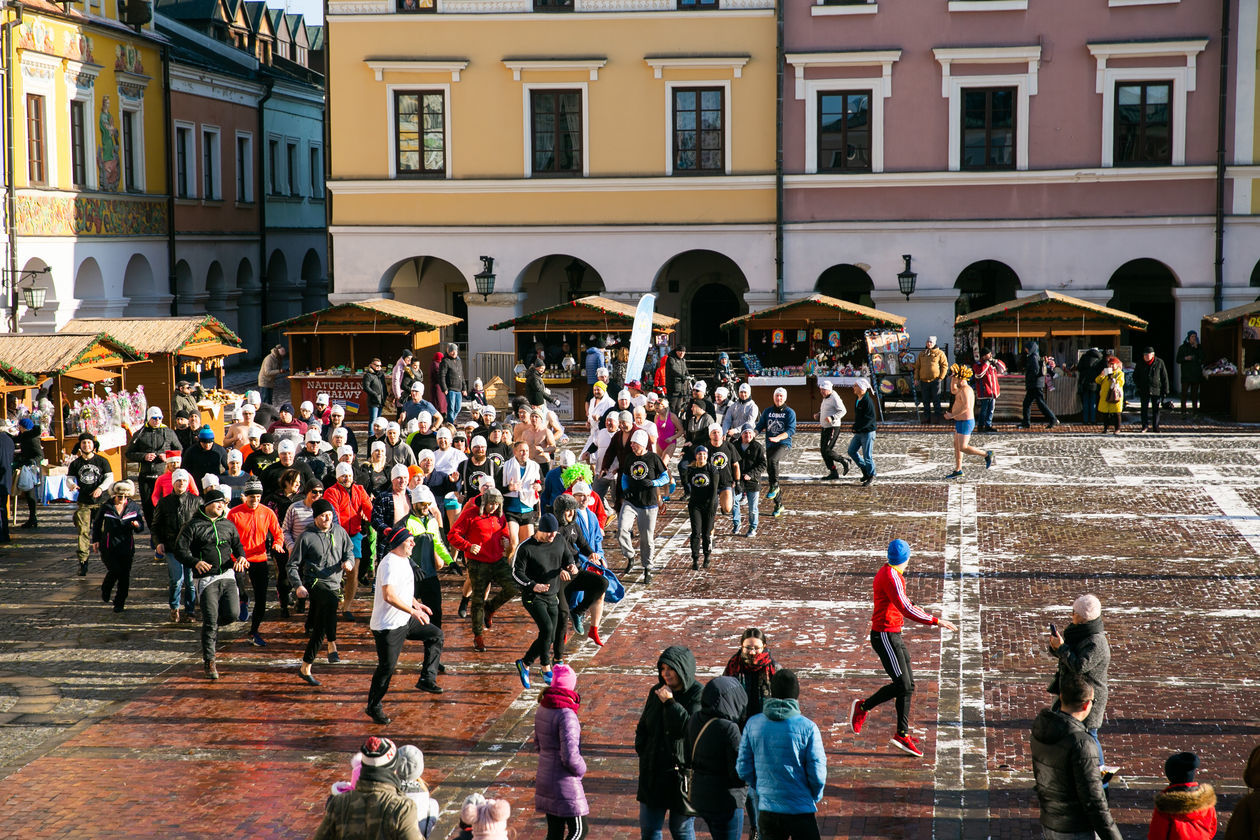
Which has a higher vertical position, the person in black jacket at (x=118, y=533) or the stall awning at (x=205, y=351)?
the stall awning at (x=205, y=351)

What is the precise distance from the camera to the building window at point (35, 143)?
32625mm

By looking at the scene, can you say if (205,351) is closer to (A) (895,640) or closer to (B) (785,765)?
(A) (895,640)

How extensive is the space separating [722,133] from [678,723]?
27.0m

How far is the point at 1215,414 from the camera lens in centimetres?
2933

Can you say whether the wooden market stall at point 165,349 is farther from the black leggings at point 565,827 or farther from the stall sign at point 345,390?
the black leggings at point 565,827

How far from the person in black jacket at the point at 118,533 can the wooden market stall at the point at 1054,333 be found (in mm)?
18888

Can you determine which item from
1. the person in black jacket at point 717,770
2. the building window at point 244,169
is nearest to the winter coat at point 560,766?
the person in black jacket at point 717,770

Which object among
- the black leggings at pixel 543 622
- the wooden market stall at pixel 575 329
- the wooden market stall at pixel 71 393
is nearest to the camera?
the black leggings at pixel 543 622

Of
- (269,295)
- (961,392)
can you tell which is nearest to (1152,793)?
(961,392)

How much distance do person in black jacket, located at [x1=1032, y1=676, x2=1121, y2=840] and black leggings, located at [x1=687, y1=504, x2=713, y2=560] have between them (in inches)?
338

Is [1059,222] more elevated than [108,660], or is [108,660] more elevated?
[1059,222]

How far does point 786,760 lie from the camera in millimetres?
7824

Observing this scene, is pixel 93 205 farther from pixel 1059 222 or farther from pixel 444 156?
pixel 1059 222

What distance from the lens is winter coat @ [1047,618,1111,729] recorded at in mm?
9609
